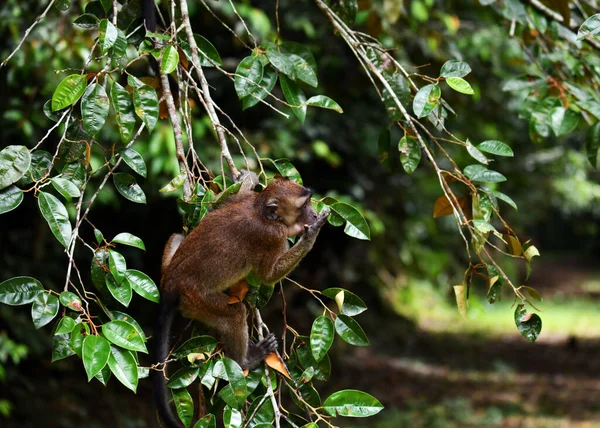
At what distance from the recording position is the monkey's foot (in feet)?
7.40

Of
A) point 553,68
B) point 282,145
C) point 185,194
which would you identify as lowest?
point 282,145

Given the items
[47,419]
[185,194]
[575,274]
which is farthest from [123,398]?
[575,274]

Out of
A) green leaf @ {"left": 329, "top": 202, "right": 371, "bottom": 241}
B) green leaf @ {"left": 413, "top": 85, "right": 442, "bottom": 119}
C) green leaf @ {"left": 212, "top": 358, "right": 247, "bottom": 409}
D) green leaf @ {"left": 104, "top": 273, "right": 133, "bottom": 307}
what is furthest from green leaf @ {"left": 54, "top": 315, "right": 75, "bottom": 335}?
green leaf @ {"left": 413, "top": 85, "right": 442, "bottom": 119}

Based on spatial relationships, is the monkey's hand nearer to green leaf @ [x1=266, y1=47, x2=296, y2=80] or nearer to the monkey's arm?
the monkey's arm

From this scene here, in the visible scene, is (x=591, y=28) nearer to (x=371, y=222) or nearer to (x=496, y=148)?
(x=496, y=148)

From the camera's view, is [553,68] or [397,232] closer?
[553,68]

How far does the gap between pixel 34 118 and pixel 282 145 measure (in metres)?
1.92

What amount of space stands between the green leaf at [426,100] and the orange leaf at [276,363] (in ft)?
2.98

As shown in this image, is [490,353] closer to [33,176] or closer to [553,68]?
[553,68]

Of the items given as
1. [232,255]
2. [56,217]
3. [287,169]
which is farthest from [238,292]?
[56,217]

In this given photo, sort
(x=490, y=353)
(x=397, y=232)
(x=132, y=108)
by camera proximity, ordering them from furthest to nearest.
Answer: (x=490, y=353)
(x=397, y=232)
(x=132, y=108)

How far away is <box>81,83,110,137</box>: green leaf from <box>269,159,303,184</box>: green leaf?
0.68 metres

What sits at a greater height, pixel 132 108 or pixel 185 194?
pixel 132 108

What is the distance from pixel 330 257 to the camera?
9.66 meters
